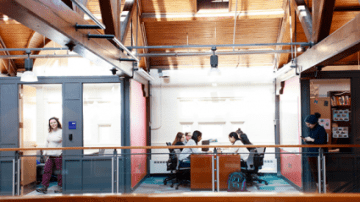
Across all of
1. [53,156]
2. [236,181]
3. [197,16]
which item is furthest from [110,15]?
[197,16]

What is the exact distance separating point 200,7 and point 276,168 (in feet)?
14.8

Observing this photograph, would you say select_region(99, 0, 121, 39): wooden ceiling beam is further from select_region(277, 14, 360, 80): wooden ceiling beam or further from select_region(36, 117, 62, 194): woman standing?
select_region(277, 14, 360, 80): wooden ceiling beam

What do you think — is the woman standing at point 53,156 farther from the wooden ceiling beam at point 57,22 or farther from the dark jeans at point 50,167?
the wooden ceiling beam at point 57,22

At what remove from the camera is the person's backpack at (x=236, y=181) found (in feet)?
19.1

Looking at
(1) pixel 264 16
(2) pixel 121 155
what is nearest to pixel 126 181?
(2) pixel 121 155

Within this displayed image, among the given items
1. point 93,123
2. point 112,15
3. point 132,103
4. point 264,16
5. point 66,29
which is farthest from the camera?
point 93,123

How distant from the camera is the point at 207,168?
19.9 feet

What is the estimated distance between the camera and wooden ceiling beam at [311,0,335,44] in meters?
5.04

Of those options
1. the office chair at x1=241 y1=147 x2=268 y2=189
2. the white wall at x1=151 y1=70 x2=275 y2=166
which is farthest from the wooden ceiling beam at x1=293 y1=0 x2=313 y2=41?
the white wall at x1=151 y1=70 x2=275 y2=166

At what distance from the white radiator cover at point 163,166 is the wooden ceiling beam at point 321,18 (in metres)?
2.36

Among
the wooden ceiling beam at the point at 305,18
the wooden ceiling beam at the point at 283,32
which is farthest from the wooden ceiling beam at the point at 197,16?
the wooden ceiling beam at the point at 305,18

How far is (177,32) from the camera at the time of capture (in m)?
9.24

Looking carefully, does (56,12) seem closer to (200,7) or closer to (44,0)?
(44,0)

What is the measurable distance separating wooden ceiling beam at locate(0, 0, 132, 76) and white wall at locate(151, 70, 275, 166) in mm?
4960
